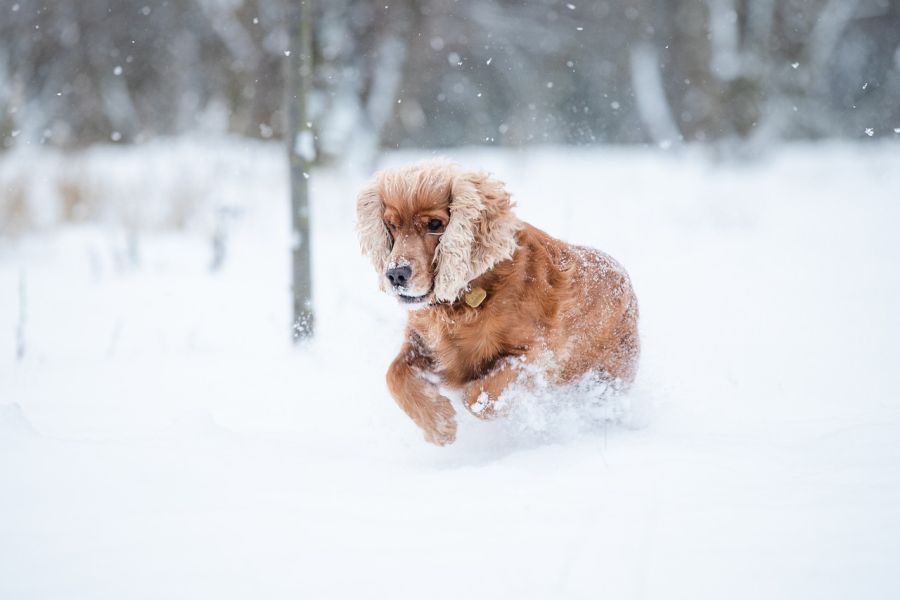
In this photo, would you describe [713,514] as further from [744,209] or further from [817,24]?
[817,24]

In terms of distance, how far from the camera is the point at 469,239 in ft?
8.84

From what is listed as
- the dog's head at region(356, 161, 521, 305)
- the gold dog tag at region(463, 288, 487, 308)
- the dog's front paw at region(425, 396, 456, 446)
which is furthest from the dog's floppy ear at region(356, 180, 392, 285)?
the dog's front paw at region(425, 396, 456, 446)

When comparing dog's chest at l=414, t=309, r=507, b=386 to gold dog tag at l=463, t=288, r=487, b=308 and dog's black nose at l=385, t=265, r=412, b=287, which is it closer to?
gold dog tag at l=463, t=288, r=487, b=308

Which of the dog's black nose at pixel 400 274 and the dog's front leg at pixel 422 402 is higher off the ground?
the dog's black nose at pixel 400 274

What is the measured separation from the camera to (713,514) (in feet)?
6.35

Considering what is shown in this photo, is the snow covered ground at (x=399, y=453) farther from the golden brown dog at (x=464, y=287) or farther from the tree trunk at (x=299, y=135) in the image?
the tree trunk at (x=299, y=135)

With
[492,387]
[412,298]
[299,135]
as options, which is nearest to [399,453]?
[492,387]

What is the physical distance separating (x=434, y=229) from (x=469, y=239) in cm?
19

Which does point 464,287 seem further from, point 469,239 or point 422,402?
point 422,402

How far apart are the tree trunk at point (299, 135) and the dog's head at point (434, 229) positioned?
117 cm

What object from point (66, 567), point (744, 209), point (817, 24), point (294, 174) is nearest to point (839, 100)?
point (817, 24)

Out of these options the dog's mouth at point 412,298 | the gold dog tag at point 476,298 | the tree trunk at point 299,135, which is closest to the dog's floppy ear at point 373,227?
the dog's mouth at point 412,298

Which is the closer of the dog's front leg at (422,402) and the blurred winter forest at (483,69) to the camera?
the dog's front leg at (422,402)

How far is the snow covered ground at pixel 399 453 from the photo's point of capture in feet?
5.70
